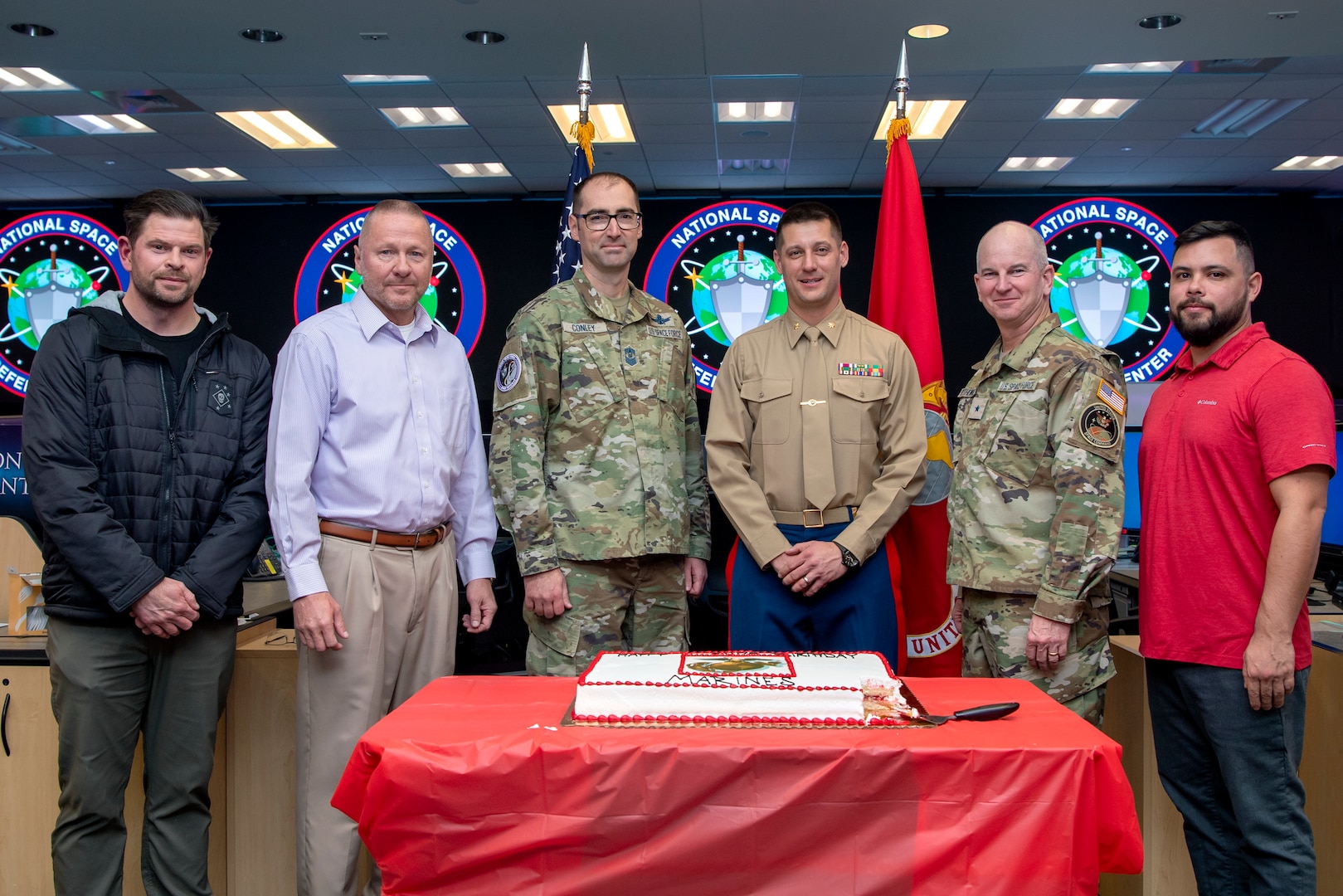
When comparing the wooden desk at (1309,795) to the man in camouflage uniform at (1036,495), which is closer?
the man in camouflage uniform at (1036,495)

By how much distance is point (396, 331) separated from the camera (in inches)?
88.0

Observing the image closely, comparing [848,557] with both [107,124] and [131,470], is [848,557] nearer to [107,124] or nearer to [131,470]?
[131,470]

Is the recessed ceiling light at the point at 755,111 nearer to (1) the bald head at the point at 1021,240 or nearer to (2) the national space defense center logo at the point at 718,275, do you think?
(2) the national space defense center logo at the point at 718,275

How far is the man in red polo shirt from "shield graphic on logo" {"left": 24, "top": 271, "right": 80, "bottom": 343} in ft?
29.3

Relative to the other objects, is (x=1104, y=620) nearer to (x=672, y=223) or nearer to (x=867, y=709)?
(x=867, y=709)

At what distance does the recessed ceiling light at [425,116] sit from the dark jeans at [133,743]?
5.21 meters

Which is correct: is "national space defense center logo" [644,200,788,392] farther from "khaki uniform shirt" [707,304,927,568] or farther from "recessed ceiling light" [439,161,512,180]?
"khaki uniform shirt" [707,304,927,568]

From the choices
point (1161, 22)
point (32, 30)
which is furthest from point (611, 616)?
→ point (32, 30)

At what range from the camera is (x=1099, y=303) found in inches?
302

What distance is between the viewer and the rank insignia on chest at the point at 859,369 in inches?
93.8

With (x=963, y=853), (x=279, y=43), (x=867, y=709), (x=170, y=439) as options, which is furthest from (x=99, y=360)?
(x=279, y=43)

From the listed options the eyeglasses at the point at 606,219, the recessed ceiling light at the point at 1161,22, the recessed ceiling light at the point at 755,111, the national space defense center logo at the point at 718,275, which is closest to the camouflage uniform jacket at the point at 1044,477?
the eyeglasses at the point at 606,219

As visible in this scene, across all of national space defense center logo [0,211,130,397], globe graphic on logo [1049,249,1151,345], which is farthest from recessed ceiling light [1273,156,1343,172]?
national space defense center logo [0,211,130,397]

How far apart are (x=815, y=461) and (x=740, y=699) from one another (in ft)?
3.35
